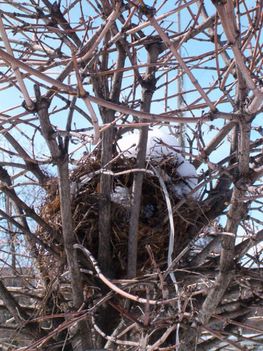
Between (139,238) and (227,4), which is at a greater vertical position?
(227,4)

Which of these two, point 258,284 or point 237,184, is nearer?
point 237,184

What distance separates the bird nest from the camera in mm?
1948

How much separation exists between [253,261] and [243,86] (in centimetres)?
78

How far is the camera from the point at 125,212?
1.97m

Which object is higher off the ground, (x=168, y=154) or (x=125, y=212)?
(x=168, y=154)

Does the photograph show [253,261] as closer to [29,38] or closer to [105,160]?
[105,160]

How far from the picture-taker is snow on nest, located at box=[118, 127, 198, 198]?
6.71 feet

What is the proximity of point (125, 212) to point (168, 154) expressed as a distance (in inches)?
11.5

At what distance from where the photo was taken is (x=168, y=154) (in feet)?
6.89

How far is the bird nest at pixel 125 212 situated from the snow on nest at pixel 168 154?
1.0 inches

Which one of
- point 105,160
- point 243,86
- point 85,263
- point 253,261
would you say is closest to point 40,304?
point 85,263

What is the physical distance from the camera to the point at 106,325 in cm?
195

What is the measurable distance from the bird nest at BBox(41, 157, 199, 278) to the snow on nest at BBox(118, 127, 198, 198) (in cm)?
2

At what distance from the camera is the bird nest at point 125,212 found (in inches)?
76.7
